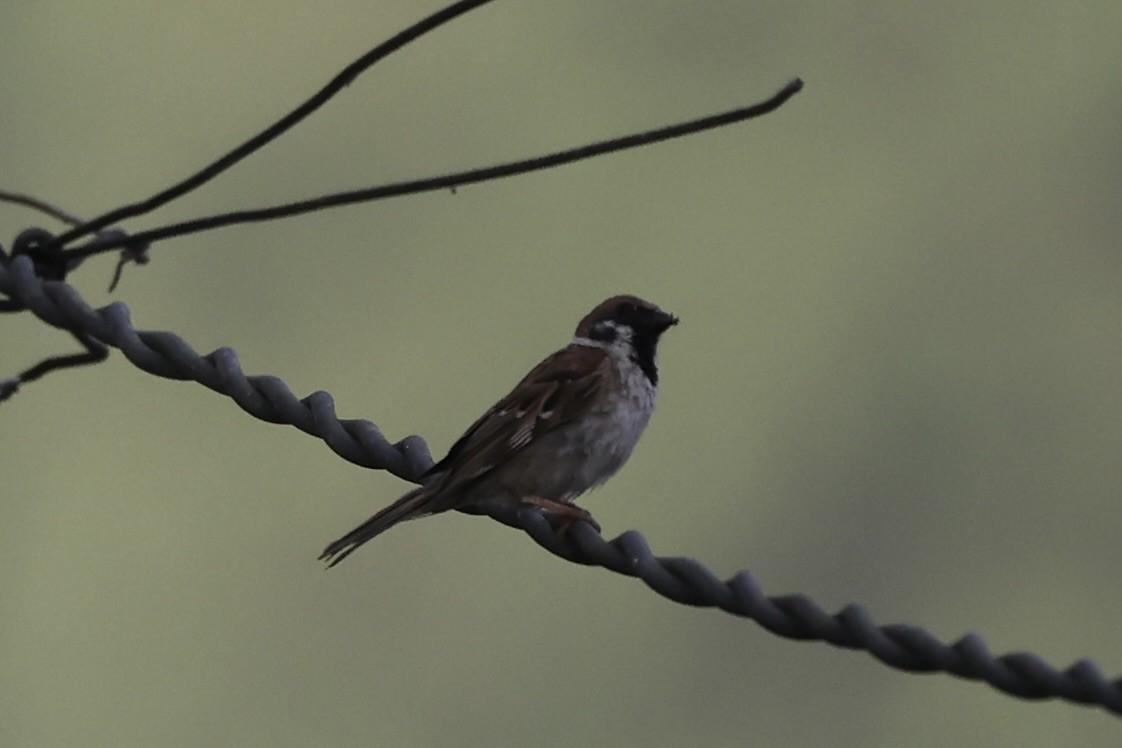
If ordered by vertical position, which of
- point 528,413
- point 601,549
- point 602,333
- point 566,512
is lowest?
point 601,549

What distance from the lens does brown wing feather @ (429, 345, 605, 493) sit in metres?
5.18

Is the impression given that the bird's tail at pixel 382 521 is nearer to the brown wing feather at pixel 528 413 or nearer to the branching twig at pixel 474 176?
the brown wing feather at pixel 528 413

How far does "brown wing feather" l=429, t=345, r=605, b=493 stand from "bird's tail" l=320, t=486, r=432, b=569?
0.19 ft

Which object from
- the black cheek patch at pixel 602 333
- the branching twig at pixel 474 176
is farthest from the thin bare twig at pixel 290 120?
the black cheek patch at pixel 602 333

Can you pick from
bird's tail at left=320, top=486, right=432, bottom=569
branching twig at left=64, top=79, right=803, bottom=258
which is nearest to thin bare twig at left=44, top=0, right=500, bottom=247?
branching twig at left=64, top=79, right=803, bottom=258

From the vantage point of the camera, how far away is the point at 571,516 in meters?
4.52

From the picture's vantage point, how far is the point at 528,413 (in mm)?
5543

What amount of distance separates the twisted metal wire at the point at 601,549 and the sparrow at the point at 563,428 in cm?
41

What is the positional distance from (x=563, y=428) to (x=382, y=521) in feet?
2.91

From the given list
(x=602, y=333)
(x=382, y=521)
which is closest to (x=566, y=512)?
(x=382, y=521)

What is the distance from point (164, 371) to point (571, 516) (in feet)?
3.06

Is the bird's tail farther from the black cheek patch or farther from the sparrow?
the black cheek patch

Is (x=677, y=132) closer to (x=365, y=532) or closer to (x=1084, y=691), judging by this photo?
(x=1084, y=691)

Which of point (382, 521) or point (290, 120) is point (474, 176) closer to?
point (290, 120)
